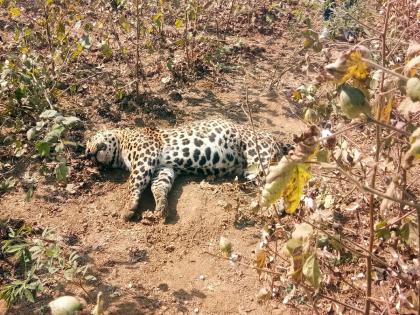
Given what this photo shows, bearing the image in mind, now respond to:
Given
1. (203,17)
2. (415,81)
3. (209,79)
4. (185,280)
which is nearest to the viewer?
(415,81)

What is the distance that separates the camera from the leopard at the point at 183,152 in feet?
18.3

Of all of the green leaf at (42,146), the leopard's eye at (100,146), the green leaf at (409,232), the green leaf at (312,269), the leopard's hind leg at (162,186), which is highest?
the green leaf at (312,269)

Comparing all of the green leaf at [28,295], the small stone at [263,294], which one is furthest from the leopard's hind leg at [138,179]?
the small stone at [263,294]

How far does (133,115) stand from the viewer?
659 cm

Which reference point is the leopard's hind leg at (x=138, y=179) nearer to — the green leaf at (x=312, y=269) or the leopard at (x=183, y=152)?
the leopard at (x=183, y=152)

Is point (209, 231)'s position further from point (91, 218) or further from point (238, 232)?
point (91, 218)

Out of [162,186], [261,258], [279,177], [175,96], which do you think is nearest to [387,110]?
[279,177]

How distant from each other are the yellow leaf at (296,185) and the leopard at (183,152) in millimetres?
3499

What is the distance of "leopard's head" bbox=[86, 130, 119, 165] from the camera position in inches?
223

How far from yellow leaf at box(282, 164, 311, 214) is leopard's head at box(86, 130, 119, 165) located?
3.98m

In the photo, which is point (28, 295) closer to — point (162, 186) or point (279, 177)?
point (162, 186)

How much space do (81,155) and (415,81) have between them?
4.75m

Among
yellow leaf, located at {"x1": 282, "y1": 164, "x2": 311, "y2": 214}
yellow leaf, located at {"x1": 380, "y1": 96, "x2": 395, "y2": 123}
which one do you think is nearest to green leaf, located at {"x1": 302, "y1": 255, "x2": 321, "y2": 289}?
yellow leaf, located at {"x1": 282, "y1": 164, "x2": 311, "y2": 214}

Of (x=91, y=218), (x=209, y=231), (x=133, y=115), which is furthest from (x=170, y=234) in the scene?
(x=133, y=115)
